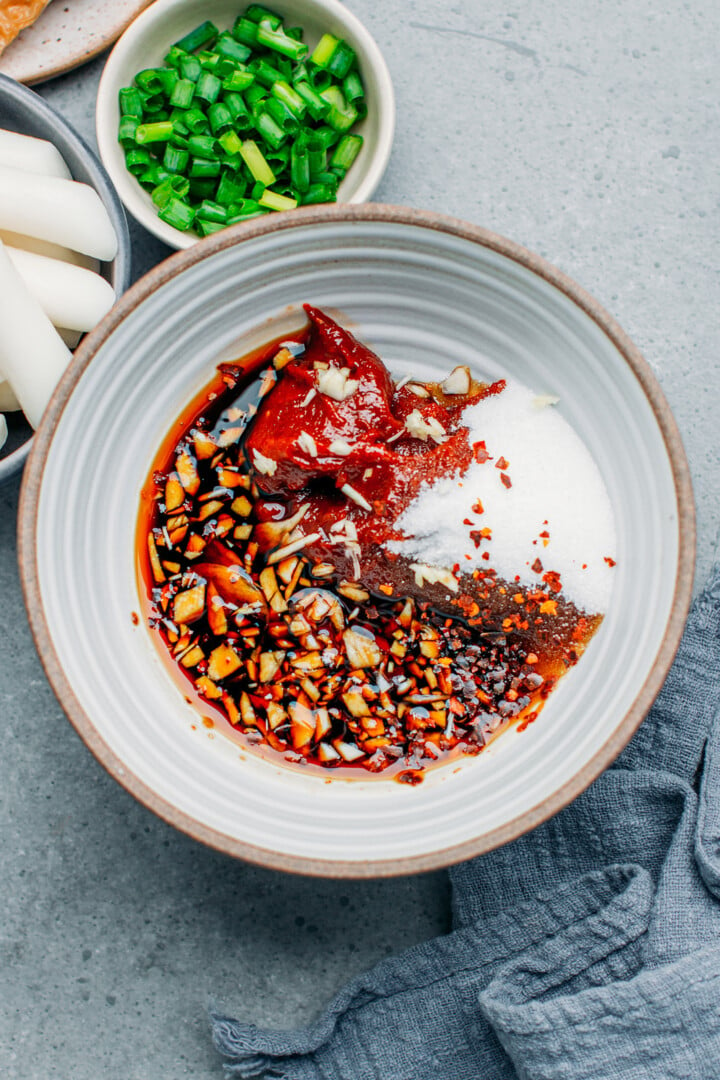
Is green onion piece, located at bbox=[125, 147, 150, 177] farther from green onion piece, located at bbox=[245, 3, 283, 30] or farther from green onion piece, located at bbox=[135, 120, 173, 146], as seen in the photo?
green onion piece, located at bbox=[245, 3, 283, 30]

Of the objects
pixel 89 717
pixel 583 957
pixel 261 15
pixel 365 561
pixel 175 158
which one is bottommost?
pixel 583 957

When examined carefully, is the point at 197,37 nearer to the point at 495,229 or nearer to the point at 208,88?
the point at 208,88

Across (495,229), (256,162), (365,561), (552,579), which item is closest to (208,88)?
(256,162)

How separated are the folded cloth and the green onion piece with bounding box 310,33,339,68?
3.60 ft

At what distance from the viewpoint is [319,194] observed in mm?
1458

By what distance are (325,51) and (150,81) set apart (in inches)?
11.4

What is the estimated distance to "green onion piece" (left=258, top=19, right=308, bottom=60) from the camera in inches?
57.4

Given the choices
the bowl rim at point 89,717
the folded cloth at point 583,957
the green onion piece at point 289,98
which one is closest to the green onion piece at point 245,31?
the green onion piece at point 289,98

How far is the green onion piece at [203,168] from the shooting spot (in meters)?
1.46

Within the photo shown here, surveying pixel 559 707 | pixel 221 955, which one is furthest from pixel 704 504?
pixel 221 955

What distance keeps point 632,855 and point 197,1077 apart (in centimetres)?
85

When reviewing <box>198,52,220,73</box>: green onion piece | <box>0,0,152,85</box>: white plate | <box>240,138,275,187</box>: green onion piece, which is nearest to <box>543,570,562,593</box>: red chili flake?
<box>240,138,275,187</box>: green onion piece

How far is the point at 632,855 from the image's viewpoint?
151 centimetres

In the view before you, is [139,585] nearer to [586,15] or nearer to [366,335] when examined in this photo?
[366,335]
